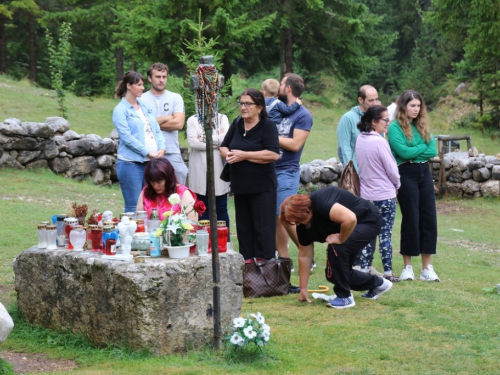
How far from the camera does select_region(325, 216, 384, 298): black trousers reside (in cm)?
626

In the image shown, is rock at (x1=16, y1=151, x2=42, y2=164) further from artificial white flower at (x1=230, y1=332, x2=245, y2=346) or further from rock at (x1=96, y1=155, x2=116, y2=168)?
artificial white flower at (x1=230, y1=332, x2=245, y2=346)

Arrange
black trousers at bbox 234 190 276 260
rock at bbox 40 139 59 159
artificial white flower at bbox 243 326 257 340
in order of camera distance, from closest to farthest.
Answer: artificial white flower at bbox 243 326 257 340 → black trousers at bbox 234 190 276 260 → rock at bbox 40 139 59 159

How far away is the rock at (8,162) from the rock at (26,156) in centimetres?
7

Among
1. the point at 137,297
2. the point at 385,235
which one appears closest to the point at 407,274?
the point at 385,235

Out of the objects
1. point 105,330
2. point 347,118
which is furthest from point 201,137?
point 105,330

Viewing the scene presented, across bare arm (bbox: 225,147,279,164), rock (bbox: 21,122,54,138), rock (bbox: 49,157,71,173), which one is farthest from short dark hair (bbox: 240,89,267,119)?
rock (bbox: 49,157,71,173)

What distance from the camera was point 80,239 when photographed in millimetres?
5504

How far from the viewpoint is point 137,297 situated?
4.90m

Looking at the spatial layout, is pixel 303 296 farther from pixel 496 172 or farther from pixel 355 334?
pixel 496 172

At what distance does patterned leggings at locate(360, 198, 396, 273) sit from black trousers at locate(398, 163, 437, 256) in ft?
0.72

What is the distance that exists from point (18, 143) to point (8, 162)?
1.21ft

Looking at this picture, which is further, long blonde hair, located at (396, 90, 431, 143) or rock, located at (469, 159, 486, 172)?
rock, located at (469, 159, 486, 172)

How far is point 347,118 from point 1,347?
4131 mm

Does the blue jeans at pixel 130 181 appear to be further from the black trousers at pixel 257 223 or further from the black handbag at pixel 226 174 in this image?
the black trousers at pixel 257 223
